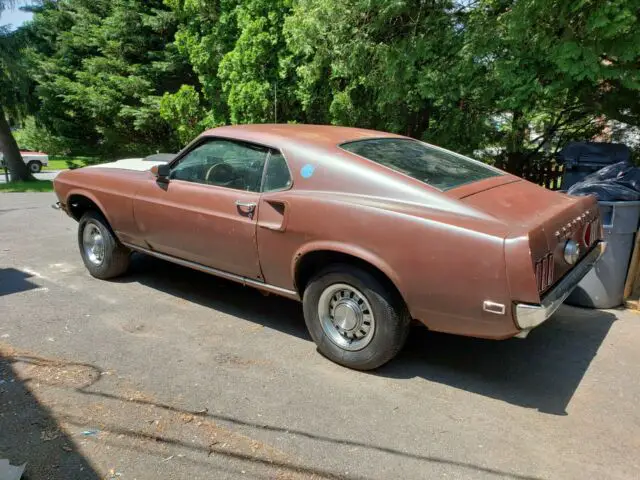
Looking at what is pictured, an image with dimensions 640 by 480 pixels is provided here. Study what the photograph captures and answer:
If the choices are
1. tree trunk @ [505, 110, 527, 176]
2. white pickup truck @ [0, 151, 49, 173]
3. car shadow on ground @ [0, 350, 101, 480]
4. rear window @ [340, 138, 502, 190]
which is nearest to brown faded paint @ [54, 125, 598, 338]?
rear window @ [340, 138, 502, 190]

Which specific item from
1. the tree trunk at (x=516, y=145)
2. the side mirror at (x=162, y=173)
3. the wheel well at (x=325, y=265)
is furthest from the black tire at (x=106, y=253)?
the tree trunk at (x=516, y=145)

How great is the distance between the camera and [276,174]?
151 inches

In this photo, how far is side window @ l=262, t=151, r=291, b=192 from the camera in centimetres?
379

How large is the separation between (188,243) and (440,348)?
2.26 metres

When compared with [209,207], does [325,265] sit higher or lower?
lower

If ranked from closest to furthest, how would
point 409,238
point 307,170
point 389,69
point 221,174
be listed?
point 409,238 < point 307,170 < point 221,174 < point 389,69

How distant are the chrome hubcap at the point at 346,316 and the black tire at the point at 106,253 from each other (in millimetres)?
2722

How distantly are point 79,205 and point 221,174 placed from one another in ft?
7.50

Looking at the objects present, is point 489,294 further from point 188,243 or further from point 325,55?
point 325,55

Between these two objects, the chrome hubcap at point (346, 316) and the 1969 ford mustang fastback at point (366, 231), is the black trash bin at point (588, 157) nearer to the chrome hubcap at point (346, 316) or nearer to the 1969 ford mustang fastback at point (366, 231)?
the 1969 ford mustang fastback at point (366, 231)

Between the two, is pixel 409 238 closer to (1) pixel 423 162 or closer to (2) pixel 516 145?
(1) pixel 423 162

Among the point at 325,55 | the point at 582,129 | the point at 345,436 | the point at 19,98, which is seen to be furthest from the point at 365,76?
the point at 19,98

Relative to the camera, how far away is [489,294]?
285 cm

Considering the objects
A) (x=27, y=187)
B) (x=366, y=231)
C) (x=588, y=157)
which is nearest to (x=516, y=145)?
(x=588, y=157)
